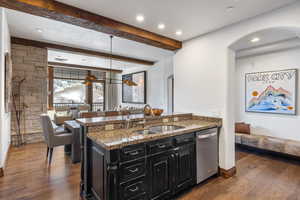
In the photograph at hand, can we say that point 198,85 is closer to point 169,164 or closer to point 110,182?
point 169,164

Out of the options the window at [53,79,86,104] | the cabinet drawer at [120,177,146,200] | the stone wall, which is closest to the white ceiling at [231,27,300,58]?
the cabinet drawer at [120,177,146,200]

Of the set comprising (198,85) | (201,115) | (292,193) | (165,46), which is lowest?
(292,193)

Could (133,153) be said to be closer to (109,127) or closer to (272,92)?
(109,127)

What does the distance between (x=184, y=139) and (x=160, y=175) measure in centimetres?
62

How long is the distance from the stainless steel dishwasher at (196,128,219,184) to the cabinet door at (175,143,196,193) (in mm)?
128

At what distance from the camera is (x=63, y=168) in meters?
3.12

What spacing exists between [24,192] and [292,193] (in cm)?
396

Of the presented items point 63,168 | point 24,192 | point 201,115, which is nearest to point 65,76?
point 63,168

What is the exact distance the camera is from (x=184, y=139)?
7.61 ft

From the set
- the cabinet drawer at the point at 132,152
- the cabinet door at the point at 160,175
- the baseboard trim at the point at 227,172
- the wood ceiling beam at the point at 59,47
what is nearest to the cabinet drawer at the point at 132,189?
the cabinet door at the point at 160,175

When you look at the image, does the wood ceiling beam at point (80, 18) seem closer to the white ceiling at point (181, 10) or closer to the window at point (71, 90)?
the white ceiling at point (181, 10)

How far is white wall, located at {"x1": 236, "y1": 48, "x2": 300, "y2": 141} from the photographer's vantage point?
3.71 meters

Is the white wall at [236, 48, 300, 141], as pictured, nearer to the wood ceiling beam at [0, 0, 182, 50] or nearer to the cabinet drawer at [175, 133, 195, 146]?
the wood ceiling beam at [0, 0, 182, 50]

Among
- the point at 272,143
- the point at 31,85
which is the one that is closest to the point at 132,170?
the point at 272,143
